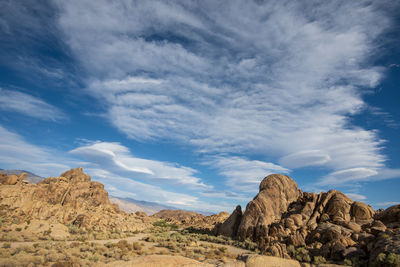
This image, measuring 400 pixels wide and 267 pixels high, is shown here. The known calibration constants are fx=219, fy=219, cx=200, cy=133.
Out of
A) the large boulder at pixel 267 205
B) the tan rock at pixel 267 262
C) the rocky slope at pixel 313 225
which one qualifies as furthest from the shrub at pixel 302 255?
the large boulder at pixel 267 205

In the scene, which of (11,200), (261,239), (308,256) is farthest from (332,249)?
(11,200)

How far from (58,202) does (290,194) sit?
50807 millimetres

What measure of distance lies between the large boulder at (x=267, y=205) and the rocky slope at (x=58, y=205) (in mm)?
28569

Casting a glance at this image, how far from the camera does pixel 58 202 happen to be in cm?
4972

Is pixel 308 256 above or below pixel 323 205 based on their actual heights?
below

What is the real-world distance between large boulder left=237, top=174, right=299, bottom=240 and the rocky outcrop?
28.9 metres

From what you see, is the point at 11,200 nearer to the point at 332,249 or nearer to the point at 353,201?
the point at 332,249

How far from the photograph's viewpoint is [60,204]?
1935 inches

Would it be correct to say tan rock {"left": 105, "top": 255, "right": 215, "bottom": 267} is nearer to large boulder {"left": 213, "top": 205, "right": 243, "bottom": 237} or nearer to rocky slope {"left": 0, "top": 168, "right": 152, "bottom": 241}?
large boulder {"left": 213, "top": 205, "right": 243, "bottom": 237}

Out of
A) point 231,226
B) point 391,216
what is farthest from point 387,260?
point 231,226

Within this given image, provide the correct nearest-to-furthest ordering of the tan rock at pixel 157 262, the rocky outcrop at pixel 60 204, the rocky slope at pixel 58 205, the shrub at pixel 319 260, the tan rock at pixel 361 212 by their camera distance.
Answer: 1. the tan rock at pixel 157 262
2. the shrub at pixel 319 260
3. the tan rock at pixel 361 212
4. the rocky slope at pixel 58 205
5. the rocky outcrop at pixel 60 204

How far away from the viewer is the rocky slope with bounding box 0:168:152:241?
4197 centimetres

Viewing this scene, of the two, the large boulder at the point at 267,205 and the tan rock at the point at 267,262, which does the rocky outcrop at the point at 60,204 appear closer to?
the large boulder at the point at 267,205

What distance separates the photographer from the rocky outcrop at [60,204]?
42.6 meters
